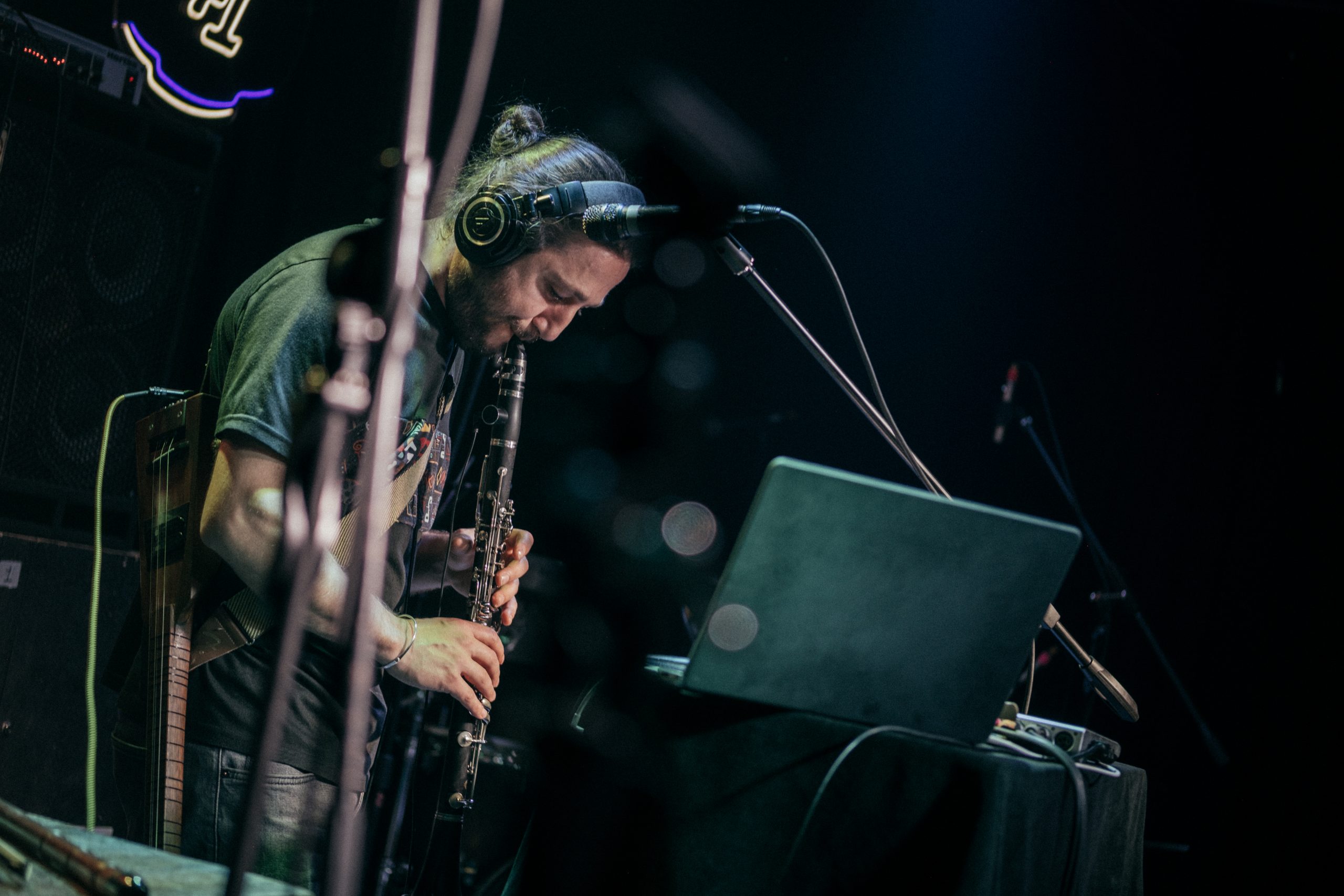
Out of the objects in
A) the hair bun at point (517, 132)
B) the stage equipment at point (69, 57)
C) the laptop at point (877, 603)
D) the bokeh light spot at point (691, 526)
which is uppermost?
the stage equipment at point (69, 57)

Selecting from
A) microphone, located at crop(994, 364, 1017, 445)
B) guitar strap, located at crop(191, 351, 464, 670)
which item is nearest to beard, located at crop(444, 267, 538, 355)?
guitar strap, located at crop(191, 351, 464, 670)

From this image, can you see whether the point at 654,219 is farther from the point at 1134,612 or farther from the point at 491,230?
the point at 1134,612

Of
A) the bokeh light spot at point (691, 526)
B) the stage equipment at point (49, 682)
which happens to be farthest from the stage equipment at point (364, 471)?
the bokeh light spot at point (691, 526)

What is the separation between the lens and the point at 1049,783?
1231 millimetres

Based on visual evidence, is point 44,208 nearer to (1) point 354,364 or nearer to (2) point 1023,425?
(1) point 354,364

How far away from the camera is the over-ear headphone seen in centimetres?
186

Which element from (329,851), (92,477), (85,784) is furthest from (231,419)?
(85,784)

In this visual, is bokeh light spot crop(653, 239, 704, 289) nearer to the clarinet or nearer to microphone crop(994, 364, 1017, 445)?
microphone crop(994, 364, 1017, 445)

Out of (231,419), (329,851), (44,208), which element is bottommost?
(329,851)

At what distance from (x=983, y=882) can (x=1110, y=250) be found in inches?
160

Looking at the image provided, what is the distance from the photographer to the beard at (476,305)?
196 cm

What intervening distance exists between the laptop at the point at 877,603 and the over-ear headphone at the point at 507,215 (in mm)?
948

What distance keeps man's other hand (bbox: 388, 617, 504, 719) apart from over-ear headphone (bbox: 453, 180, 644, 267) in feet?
2.37

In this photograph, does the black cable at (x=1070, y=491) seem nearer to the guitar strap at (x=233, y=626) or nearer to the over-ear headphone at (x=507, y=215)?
the over-ear headphone at (x=507, y=215)
